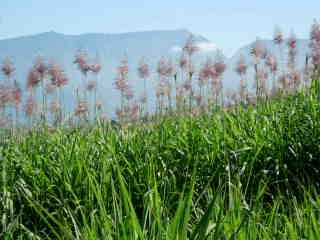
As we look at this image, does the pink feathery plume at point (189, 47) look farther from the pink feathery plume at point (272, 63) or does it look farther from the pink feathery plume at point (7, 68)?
the pink feathery plume at point (7, 68)

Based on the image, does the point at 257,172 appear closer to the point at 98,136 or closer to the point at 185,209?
the point at 98,136

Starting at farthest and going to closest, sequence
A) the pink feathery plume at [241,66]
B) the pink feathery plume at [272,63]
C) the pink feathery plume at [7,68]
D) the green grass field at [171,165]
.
A: the pink feathery plume at [241,66] < the pink feathery plume at [272,63] < the pink feathery plume at [7,68] < the green grass field at [171,165]

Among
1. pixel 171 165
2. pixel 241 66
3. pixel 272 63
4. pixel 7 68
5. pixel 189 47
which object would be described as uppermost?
pixel 189 47

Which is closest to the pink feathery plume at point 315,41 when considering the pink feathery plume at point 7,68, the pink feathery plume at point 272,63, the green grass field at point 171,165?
the pink feathery plume at point 272,63

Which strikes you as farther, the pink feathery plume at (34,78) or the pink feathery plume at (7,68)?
the pink feathery plume at (7,68)

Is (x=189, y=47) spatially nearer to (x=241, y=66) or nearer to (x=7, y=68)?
(x=7, y=68)

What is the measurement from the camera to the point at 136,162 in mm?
5969

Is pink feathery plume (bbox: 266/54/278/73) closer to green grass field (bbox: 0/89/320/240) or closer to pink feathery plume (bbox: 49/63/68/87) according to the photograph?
pink feathery plume (bbox: 49/63/68/87)

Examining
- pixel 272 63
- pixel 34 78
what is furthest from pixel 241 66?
pixel 34 78

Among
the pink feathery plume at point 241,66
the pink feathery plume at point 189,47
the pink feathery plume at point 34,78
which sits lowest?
the pink feathery plume at point 241,66

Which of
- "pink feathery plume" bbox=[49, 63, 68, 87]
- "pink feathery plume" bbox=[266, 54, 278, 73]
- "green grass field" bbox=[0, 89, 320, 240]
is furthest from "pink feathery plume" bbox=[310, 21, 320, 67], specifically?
"pink feathery plume" bbox=[49, 63, 68, 87]

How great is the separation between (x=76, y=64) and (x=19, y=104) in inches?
94.2

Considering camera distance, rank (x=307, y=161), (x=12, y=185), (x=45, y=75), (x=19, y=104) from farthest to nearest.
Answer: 1. (x=19, y=104)
2. (x=45, y=75)
3. (x=307, y=161)
4. (x=12, y=185)

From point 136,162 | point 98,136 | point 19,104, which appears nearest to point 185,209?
point 136,162
